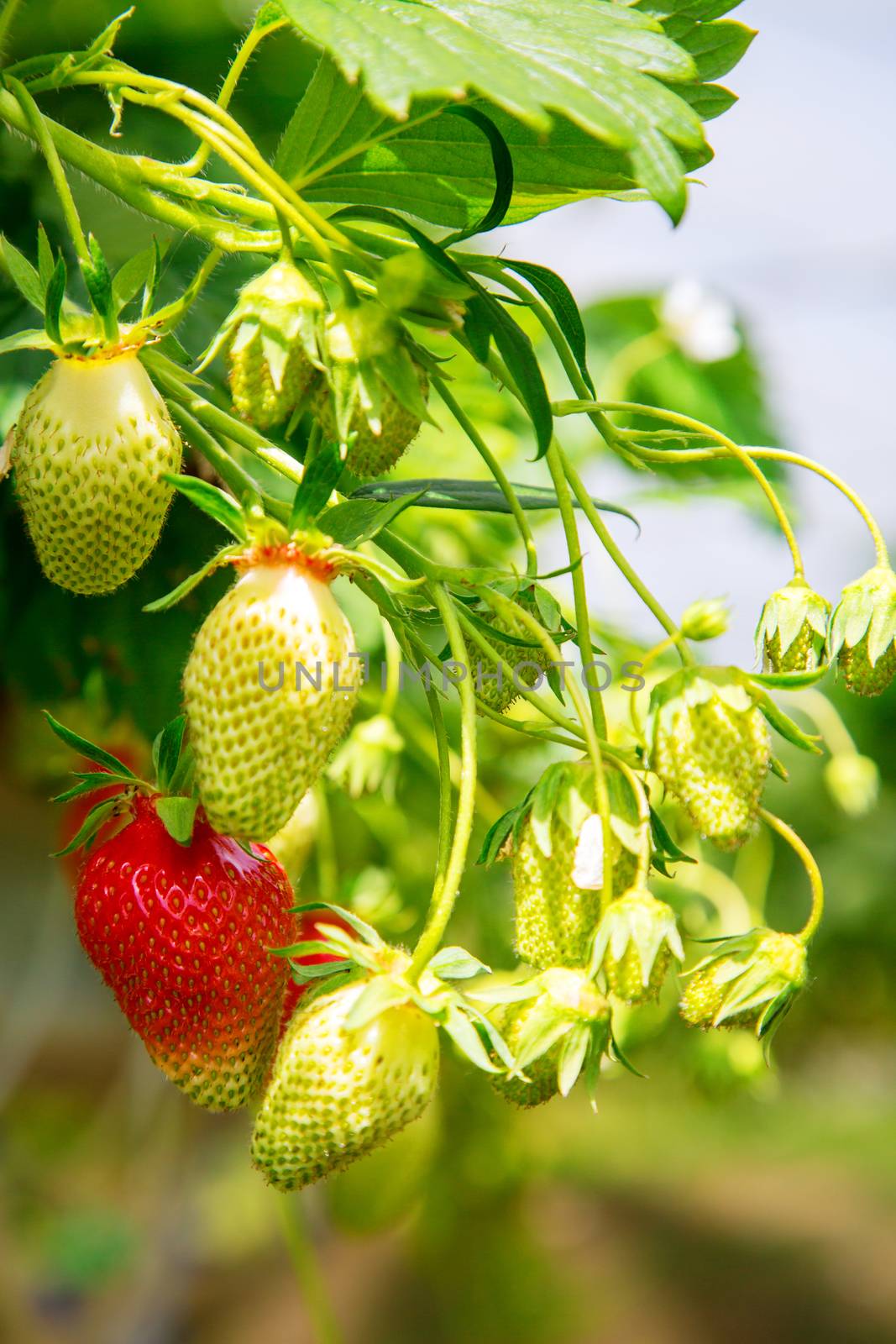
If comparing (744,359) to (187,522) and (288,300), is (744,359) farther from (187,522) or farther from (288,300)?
(288,300)

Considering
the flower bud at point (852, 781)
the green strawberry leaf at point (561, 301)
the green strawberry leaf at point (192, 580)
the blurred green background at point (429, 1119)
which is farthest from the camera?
the flower bud at point (852, 781)

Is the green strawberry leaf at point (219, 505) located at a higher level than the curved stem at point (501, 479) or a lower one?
lower

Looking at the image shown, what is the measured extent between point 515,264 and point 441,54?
0.30 feet

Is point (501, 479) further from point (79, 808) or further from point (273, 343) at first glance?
point (79, 808)

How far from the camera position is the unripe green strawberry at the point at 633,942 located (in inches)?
14.4

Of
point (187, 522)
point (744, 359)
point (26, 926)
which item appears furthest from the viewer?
point (26, 926)

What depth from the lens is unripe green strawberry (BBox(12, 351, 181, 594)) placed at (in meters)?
0.39

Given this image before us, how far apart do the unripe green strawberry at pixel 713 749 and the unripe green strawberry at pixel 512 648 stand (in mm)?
48

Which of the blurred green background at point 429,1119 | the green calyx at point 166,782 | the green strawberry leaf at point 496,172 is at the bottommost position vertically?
the blurred green background at point 429,1119

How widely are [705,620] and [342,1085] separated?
18cm

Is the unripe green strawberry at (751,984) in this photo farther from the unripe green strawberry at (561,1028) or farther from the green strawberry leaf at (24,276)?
the green strawberry leaf at (24,276)

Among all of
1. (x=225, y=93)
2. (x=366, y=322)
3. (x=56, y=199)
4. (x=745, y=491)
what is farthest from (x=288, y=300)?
(x=745, y=491)

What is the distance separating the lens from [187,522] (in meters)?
0.61

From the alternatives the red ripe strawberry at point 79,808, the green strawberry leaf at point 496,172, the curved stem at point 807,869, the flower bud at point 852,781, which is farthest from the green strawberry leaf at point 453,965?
the flower bud at point 852,781
